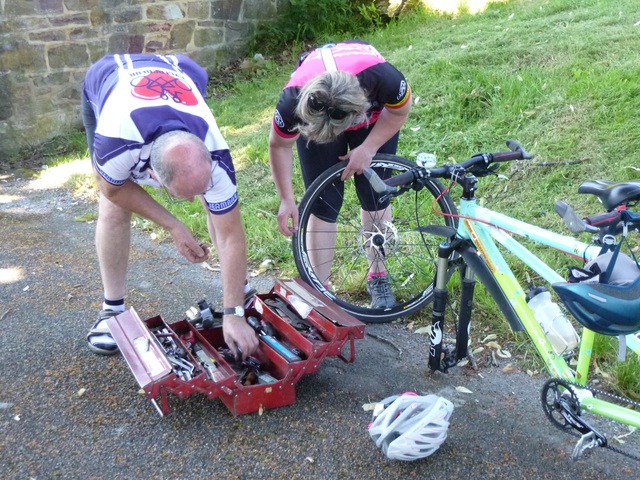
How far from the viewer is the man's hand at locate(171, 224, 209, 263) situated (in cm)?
307

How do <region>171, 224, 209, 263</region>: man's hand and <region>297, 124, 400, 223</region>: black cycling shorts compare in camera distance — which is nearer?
<region>171, 224, 209, 263</region>: man's hand

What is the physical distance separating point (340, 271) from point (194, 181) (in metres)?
1.85

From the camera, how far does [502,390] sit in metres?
3.22

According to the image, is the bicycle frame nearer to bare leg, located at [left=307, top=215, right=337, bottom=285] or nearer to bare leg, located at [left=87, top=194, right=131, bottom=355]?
bare leg, located at [left=307, top=215, right=337, bottom=285]

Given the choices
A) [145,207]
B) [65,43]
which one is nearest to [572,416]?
[145,207]

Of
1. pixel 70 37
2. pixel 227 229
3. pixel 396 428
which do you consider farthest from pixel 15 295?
pixel 70 37

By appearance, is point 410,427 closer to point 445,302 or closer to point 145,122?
point 445,302

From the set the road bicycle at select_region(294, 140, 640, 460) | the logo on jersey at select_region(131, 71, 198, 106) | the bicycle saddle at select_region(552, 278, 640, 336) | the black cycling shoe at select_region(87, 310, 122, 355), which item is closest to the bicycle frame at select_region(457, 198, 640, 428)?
the road bicycle at select_region(294, 140, 640, 460)

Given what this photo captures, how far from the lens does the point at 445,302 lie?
10.2 ft

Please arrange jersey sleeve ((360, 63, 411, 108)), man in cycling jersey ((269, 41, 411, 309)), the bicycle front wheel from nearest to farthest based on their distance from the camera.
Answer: man in cycling jersey ((269, 41, 411, 309)) → jersey sleeve ((360, 63, 411, 108)) → the bicycle front wheel

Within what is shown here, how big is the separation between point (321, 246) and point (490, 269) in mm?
1301

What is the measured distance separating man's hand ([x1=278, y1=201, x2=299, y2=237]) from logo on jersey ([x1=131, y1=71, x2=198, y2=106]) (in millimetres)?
905

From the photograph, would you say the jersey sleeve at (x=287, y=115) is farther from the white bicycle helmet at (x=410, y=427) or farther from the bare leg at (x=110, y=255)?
the white bicycle helmet at (x=410, y=427)

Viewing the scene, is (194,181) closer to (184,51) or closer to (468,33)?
(468,33)
